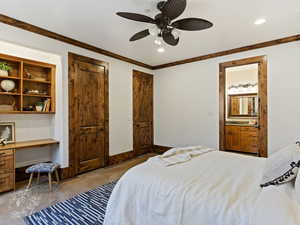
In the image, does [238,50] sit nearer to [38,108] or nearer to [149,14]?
[149,14]

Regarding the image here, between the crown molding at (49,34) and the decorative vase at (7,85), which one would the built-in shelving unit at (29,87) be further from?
the crown molding at (49,34)

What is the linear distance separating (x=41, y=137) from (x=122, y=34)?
258 centimetres

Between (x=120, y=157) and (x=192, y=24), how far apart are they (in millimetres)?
3333

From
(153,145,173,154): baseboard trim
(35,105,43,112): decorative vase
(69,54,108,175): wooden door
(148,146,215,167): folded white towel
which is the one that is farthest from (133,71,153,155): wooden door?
(148,146,215,167): folded white towel

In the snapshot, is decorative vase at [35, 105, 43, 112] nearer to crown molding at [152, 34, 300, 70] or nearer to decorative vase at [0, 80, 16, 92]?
decorative vase at [0, 80, 16, 92]

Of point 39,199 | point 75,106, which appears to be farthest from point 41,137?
point 39,199

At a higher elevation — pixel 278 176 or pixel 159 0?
pixel 159 0

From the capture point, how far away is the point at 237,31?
2.91 meters

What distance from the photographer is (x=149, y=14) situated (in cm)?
239

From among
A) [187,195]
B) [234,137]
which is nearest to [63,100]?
[187,195]

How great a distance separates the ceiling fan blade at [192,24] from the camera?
81.2 inches

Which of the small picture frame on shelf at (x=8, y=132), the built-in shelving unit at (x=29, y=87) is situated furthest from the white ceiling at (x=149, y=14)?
the small picture frame on shelf at (x=8, y=132)

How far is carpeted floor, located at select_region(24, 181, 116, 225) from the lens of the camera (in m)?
1.90

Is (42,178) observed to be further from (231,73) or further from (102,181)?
(231,73)
